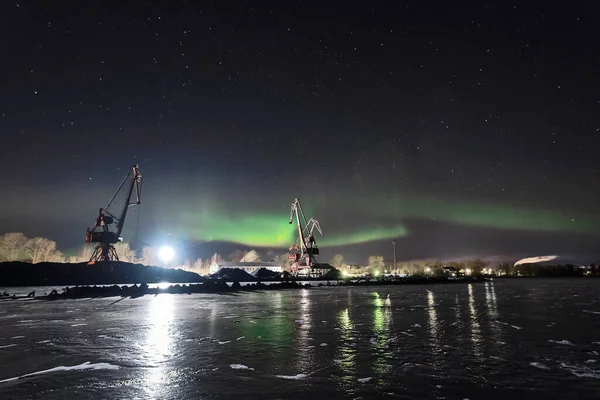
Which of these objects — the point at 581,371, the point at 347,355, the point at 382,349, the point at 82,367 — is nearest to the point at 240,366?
the point at 347,355

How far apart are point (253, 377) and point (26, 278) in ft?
429

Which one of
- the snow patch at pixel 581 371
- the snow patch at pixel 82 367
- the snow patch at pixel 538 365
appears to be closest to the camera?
the snow patch at pixel 581 371

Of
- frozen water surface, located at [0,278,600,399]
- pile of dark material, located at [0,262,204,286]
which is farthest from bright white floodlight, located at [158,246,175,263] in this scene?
frozen water surface, located at [0,278,600,399]

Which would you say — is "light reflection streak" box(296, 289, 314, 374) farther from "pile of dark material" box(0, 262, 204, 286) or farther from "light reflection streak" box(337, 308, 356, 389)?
"pile of dark material" box(0, 262, 204, 286)

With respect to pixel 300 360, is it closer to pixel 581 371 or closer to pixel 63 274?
pixel 581 371

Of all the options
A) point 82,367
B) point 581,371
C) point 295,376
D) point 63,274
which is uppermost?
point 63,274

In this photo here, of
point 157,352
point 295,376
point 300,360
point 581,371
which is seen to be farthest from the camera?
point 157,352

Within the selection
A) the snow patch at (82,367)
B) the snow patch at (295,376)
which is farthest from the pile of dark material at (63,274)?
the snow patch at (295,376)

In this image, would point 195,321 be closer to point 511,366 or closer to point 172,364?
point 172,364

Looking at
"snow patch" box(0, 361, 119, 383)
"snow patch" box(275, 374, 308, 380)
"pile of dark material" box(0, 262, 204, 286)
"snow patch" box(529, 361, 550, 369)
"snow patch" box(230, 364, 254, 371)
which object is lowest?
"snow patch" box(529, 361, 550, 369)

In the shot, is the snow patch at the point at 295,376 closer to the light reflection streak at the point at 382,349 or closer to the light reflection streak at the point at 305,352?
the light reflection streak at the point at 305,352

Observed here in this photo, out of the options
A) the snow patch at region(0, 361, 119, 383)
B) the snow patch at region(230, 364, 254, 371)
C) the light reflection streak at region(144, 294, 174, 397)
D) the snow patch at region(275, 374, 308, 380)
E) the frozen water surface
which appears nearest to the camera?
the frozen water surface

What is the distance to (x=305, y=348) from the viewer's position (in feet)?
53.0

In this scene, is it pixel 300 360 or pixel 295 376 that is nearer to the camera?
pixel 295 376
